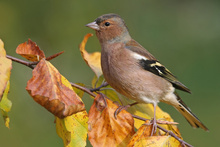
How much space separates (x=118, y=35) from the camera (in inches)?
121

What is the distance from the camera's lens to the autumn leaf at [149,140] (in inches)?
75.0

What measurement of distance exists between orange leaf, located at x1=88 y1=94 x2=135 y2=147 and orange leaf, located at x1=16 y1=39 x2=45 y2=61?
1.45ft

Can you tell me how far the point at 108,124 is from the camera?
6.65ft

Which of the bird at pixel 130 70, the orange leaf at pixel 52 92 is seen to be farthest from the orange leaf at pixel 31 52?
the bird at pixel 130 70

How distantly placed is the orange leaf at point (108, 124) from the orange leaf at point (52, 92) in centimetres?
43

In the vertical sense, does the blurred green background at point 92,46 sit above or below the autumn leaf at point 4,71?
below

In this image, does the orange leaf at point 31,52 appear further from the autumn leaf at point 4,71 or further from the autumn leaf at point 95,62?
the autumn leaf at point 95,62

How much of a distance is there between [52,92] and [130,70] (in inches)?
51.2

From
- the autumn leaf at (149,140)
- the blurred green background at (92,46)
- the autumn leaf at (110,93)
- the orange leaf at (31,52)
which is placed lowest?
the blurred green background at (92,46)

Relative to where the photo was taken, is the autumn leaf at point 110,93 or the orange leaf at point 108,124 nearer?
the orange leaf at point 108,124

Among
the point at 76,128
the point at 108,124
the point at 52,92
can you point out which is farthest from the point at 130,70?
the point at 52,92

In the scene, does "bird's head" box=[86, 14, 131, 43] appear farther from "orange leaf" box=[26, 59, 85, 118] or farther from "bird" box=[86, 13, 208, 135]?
"orange leaf" box=[26, 59, 85, 118]

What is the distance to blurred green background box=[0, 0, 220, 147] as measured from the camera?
17.8ft

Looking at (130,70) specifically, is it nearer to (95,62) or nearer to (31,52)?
(95,62)
